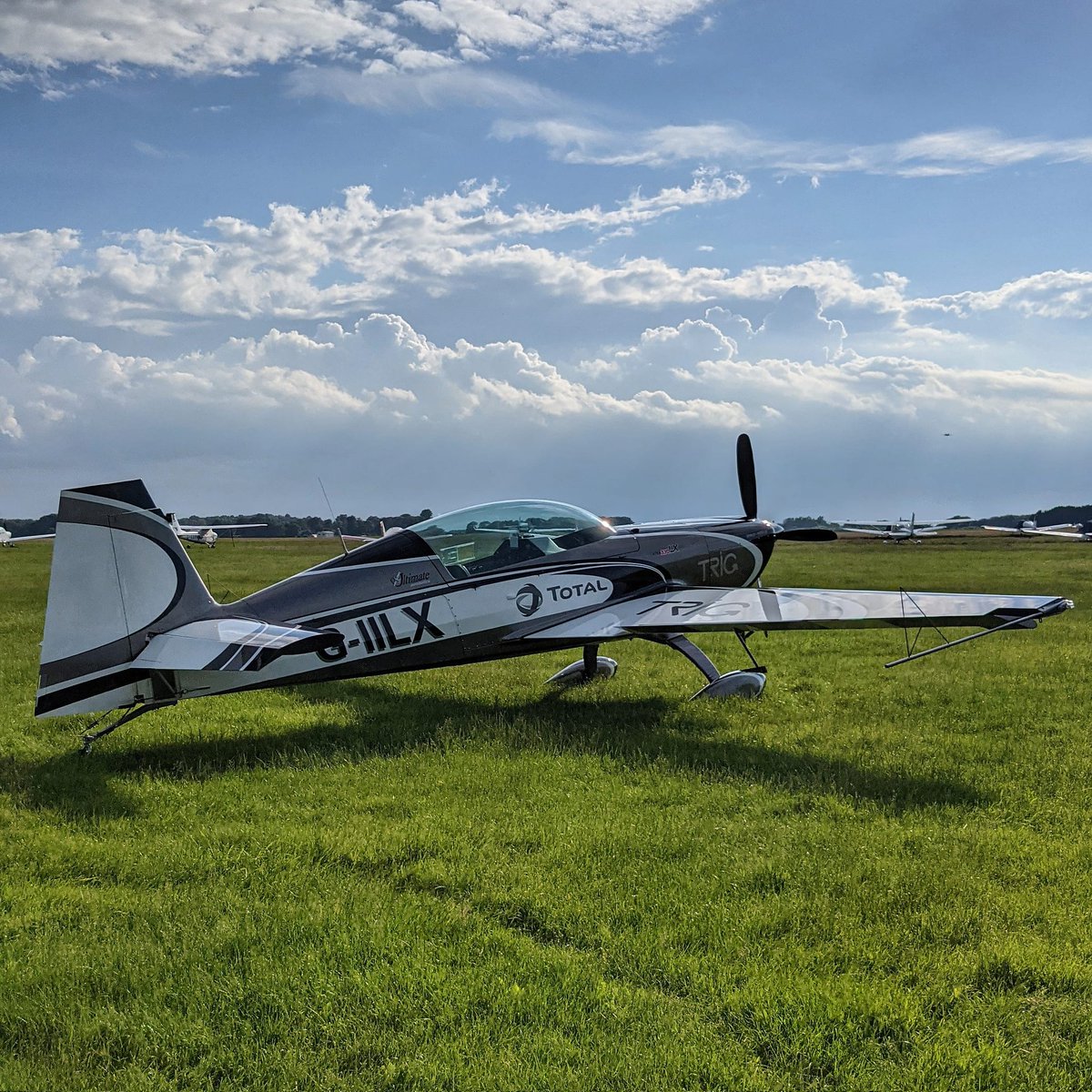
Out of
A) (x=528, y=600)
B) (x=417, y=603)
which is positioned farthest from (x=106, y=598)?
(x=528, y=600)

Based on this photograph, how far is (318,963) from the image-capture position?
4.39m

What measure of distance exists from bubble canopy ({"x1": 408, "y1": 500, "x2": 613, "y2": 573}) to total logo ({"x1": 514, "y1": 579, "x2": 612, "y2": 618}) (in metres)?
0.36

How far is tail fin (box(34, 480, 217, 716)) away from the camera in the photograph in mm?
7465

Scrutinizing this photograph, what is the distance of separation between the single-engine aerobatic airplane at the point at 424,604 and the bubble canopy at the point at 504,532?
0.6 inches

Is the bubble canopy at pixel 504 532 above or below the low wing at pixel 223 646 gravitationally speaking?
above

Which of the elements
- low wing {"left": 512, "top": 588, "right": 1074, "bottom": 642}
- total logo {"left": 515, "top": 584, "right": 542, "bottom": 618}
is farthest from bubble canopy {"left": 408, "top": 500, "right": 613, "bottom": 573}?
low wing {"left": 512, "top": 588, "right": 1074, "bottom": 642}

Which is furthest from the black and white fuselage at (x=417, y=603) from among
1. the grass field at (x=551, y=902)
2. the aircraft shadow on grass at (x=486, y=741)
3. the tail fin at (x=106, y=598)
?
the grass field at (x=551, y=902)

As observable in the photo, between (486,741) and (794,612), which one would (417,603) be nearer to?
(486,741)

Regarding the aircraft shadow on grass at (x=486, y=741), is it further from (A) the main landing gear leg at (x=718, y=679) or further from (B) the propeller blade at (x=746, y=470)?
(B) the propeller blade at (x=746, y=470)

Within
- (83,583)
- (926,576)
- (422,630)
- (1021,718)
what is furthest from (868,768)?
(926,576)

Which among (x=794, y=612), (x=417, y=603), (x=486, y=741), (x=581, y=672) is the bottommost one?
(x=486, y=741)

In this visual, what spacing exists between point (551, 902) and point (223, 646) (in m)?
3.76

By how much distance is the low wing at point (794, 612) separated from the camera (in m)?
8.74

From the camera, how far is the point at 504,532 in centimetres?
1012
